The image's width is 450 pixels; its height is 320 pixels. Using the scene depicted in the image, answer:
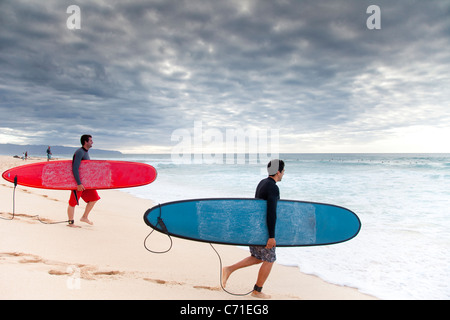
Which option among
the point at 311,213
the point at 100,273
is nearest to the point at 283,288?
the point at 311,213

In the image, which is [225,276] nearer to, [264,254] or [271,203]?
[264,254]

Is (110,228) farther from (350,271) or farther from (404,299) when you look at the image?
(404,299)

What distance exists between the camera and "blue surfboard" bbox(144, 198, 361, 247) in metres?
2.87

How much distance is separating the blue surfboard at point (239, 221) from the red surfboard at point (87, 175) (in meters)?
2.57

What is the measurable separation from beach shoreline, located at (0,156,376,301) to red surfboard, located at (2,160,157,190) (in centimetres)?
71

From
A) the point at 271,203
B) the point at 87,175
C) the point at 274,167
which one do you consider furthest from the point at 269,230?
the point at 87,175

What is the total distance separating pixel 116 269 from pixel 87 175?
8.96ft

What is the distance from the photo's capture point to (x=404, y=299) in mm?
3047

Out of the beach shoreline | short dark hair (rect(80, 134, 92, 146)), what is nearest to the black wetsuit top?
the beach shoreline

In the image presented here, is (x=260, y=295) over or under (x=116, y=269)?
under

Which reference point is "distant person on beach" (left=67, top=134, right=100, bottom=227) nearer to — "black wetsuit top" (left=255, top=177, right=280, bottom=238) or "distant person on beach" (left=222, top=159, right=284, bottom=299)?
"distant person on beach" (left=222, top=159, right=284, bottom=299)

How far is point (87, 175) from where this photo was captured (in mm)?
5141

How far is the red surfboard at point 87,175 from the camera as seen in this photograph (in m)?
5.18
